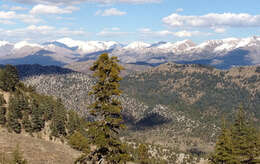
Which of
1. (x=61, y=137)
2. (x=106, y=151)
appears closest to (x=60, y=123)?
(x=61, y=137)

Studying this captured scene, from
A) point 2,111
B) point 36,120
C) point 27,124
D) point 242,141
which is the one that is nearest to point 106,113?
point 242,141

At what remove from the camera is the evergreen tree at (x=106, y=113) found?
31328mm

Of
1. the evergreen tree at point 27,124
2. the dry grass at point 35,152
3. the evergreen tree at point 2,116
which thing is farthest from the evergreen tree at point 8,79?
the dry grass at point 35,152

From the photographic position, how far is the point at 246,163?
64.8 metres

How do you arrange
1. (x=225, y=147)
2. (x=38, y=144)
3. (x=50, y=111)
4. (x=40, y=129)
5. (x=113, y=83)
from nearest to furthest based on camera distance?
1. (x=113, y=83)
2. (x=225, y=147)
3. (x=38, y=144)
4. (x=40, y=129)
5. (x=50, y=111)

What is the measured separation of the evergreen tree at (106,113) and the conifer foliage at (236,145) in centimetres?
3416

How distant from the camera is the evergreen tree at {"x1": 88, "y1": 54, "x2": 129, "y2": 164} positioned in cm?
3133

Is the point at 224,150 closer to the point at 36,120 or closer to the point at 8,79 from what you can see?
the point at 36,120

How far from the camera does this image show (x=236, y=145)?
61281 millimetres

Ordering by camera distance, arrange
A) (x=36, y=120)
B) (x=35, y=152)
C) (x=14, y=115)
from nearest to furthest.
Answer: (x=35, y=152), (x=14, y=115), (x=36, y=120)

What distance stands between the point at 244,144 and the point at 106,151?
40132mm

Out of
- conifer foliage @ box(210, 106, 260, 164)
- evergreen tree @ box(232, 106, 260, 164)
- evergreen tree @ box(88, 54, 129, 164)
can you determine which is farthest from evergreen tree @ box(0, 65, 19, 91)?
evergreen tree @ box(88, 54, 129, 164)

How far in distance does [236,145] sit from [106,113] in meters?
40.7

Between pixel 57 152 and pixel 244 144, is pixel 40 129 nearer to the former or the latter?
pixel 57 152
